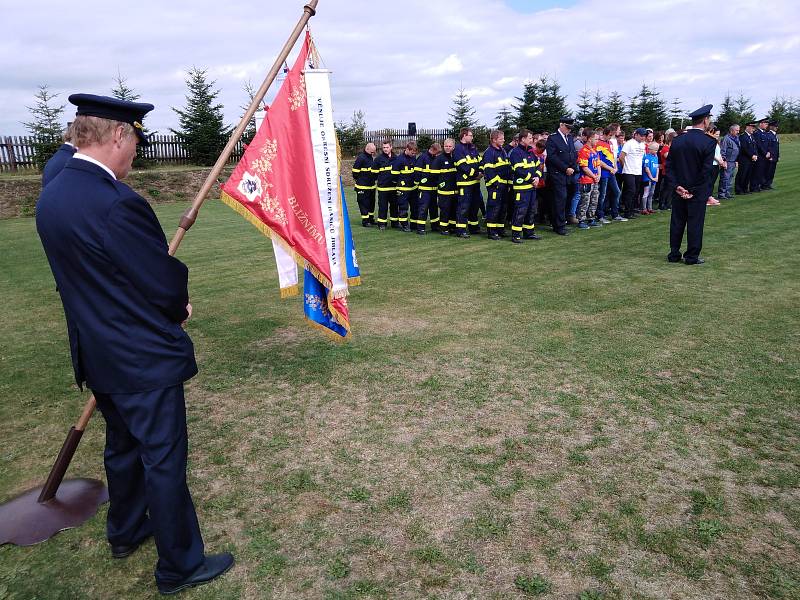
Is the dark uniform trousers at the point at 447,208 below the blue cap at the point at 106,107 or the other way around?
below

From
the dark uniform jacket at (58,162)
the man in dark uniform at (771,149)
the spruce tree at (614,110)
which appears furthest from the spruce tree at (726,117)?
the dark uniform jacket at (58,162)

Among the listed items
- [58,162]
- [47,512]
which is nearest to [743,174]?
[58,162]

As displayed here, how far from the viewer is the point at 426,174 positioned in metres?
12.4

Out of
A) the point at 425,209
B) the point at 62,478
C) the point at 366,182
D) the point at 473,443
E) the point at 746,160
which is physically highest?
the point at 366,182

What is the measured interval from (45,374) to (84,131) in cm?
353

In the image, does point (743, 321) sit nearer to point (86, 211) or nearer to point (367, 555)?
point (367, 555)

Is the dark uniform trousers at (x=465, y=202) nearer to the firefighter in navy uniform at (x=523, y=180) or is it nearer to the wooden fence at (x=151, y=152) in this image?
the firefighter in navy uniform at (x=523, y=180)

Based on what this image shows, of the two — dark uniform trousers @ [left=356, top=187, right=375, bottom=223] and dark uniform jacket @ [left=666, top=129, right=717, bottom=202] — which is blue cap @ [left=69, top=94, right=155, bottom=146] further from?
dark uniform trousers @ [left=356, top=187, right=375, bottom=223]

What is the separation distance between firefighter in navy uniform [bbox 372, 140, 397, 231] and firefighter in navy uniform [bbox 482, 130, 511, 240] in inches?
103

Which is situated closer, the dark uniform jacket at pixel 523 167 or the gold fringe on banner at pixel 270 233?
the gold fringe on banner at pixel 270 233

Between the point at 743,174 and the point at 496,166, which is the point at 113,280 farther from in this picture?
the point at 743,174

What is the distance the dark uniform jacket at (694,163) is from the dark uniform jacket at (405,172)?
5.65 metres

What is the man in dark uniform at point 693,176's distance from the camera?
8273 mm

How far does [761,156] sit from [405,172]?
10.9 metres
